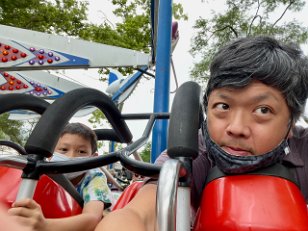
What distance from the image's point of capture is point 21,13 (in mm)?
5359

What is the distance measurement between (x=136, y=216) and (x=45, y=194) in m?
0.36

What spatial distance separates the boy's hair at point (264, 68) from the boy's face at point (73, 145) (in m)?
0.73

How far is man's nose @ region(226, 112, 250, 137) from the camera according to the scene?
0.70m

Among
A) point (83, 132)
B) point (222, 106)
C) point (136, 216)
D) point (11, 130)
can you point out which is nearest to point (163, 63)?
point (83, 132)

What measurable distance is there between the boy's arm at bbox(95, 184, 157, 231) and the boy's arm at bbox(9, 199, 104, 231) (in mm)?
134

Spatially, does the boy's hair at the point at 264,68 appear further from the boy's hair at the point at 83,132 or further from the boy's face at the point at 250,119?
the boy's hair at the point at 83,132

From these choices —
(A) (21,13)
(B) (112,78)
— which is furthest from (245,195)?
(A) (21,13)

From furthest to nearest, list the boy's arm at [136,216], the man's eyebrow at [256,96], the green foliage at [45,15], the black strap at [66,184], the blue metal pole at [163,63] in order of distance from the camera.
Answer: the green foliage at [45,15] < the blue metal pole at [163,63] < the black strap at [66,184] < the man's eyebrow at [256,96] < the boy's arm at [136,216]

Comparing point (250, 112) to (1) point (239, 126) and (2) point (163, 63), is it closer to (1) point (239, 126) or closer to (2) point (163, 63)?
(1) point (239, 126)

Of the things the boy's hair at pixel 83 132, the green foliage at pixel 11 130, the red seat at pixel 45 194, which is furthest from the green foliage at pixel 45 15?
the red seat at pixel 45 194

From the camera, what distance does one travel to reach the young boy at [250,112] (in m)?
0.70

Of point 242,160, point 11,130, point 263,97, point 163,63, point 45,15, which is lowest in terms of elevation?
point 242,160

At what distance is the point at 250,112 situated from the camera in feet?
2.32

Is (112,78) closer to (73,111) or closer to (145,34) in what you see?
(145,34)
